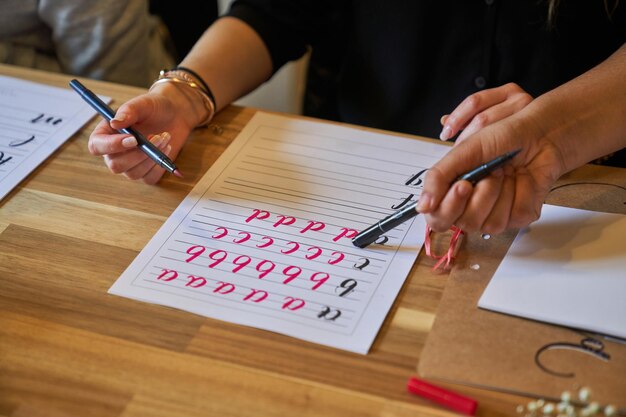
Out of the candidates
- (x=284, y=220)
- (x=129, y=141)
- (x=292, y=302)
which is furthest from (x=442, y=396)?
(x=129, y=141)

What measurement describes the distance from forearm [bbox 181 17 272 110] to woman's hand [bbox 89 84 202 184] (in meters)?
0.06

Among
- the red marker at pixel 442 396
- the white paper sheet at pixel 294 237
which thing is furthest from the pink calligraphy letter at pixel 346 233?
the red marker at pixel 442 396

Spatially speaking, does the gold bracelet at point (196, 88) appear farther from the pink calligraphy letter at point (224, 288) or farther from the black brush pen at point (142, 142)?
the pink calligraphy letter at point (224, 288)

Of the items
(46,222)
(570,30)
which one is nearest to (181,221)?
(46,222)

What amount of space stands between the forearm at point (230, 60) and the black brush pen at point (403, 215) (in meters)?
0.35

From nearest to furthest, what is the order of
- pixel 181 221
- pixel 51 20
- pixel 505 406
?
1. pixel 505 406
2. pixel 181 221
3. pixel 51 20

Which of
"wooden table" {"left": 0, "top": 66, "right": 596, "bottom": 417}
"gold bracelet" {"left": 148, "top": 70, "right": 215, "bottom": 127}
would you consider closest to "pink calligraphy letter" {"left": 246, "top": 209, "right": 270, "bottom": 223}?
"wooden table" {"left": 0, "top": 66, "right": 596, "bottom": 417}

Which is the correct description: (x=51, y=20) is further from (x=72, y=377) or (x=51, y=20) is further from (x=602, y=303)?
(x=602, y=303)

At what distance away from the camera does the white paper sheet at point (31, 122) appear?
972 mm

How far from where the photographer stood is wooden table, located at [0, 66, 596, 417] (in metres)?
0.65

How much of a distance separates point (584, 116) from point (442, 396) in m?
0.39

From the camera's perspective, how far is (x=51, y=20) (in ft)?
4.42

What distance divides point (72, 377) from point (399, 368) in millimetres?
293

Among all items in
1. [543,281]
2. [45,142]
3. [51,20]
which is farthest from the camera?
[51,20]
